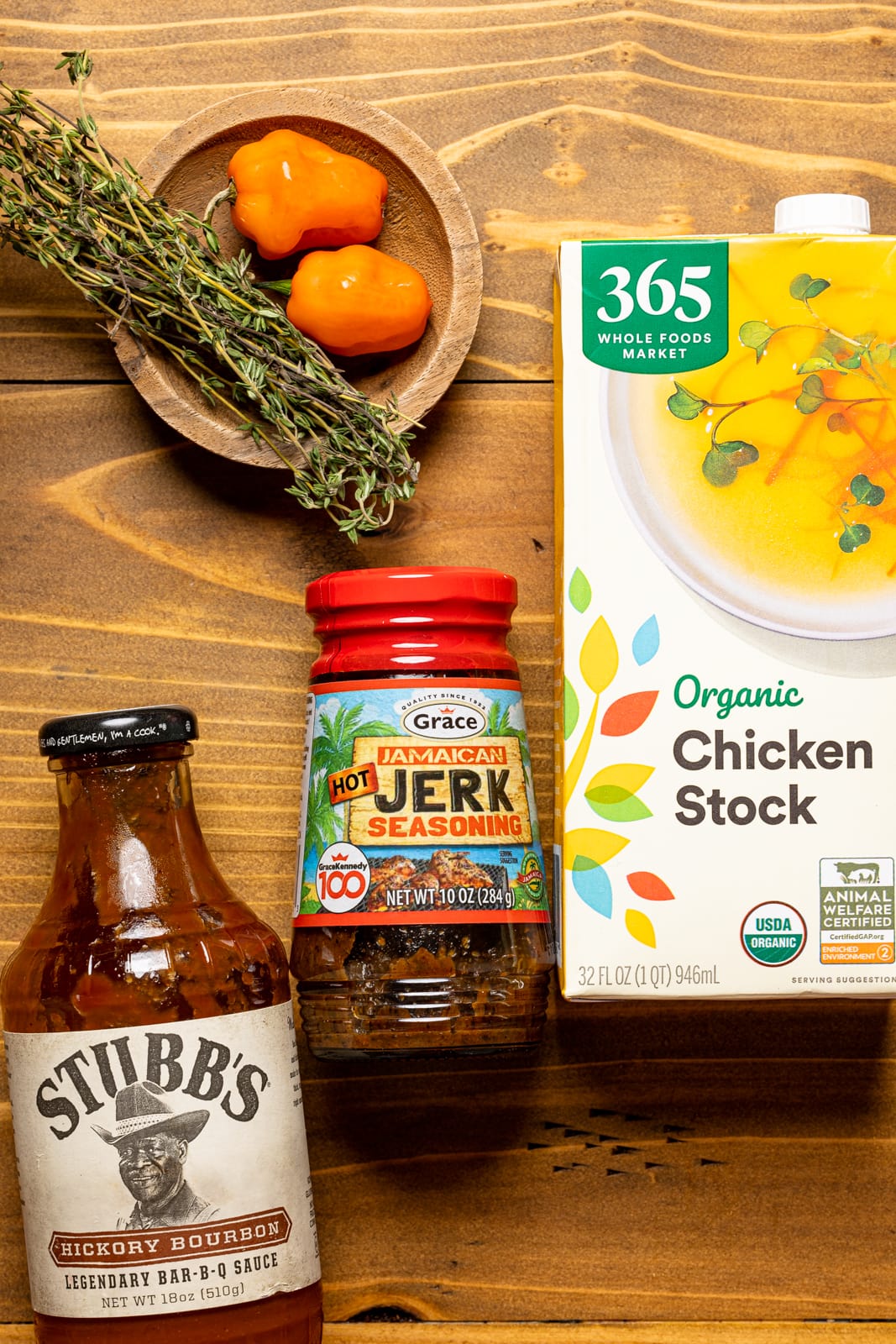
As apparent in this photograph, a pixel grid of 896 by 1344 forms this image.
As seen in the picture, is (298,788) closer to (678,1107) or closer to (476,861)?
(476,861)

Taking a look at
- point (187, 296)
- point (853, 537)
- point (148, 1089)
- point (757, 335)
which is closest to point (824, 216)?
point (757, 335)

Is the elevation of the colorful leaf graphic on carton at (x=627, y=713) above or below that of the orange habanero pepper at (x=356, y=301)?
below

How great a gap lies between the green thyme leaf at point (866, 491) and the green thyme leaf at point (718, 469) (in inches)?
2.9

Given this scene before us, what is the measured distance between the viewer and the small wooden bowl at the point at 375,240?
0.79 metres

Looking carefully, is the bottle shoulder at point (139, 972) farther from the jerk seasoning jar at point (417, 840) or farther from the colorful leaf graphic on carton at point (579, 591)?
the colorful leaf graphic on carton at point (579, 591)

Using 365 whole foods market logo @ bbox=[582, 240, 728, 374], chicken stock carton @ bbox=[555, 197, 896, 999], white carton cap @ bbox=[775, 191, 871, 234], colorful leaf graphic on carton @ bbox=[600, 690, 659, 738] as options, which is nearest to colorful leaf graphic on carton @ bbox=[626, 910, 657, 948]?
chicken stock carton @ bbox=[555, 197, 896, 999]

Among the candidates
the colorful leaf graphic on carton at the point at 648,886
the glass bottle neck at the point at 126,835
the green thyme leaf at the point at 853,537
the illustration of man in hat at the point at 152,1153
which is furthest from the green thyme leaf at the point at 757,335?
the illustration of man in hat at the point at 152,1153

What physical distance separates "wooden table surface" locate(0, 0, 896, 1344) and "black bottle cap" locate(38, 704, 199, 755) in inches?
5.6

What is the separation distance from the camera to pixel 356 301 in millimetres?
778

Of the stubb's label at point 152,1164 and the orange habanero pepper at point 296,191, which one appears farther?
the orange habanero pepper at point 296,191

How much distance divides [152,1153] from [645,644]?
0.42 metres

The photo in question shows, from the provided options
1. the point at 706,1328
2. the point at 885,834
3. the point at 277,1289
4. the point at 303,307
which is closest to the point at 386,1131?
the point at 277,1289

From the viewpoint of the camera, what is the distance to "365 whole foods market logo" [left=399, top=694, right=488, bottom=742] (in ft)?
2.34

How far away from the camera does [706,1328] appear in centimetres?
82
